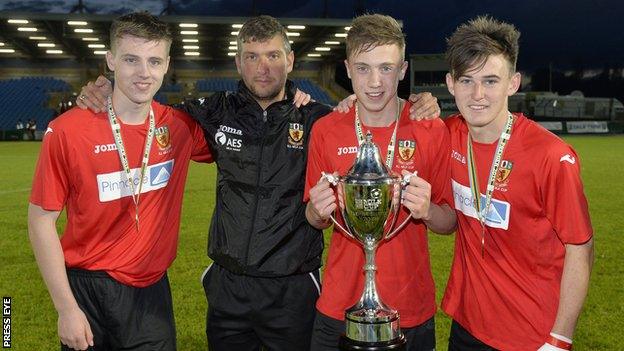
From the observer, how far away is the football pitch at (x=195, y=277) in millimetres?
4922

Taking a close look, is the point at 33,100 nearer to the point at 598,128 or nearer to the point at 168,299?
the point at 598,128

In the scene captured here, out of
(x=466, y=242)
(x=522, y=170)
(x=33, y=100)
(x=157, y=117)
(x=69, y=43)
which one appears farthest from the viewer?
(x=33, y=100)

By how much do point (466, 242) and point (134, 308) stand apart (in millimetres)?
1489

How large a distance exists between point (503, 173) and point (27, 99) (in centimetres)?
3691

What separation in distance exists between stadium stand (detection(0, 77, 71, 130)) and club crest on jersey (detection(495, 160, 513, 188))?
34894 millimetres

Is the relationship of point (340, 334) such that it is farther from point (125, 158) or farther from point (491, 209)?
point (125, 158)

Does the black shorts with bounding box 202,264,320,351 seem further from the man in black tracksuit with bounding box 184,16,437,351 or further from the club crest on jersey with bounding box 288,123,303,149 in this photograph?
the club crest on jersey with bounding box 288,123,303,149

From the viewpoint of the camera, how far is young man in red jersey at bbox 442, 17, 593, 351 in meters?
2.34

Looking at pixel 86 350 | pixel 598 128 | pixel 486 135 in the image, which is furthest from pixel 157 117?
pixel 598 128

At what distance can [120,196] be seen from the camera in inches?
111

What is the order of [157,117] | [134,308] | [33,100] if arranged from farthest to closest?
[33,100]
[157,117]
[134,308]

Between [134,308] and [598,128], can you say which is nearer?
[134,308]

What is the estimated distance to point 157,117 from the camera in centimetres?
306

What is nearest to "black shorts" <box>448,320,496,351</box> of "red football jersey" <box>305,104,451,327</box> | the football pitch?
"red football jersey" <box>305,104,451,327</box>
